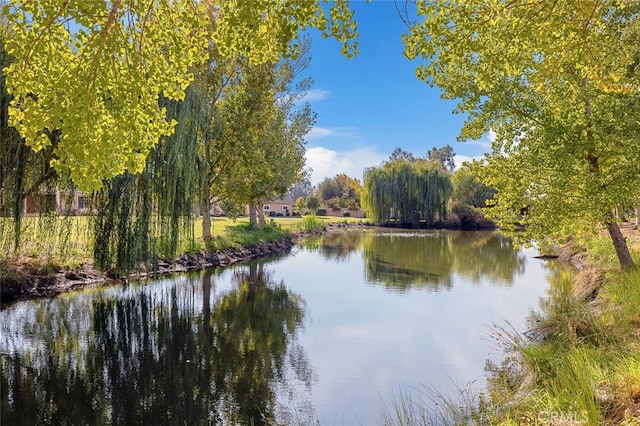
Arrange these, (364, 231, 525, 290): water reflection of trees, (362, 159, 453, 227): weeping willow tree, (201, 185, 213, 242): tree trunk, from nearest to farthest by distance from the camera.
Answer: (364, 231, 525, 290): water reflection of trees → (201, 185, 213, 242): tree trunk → (362, 159, 453, 227): weeping willow tree

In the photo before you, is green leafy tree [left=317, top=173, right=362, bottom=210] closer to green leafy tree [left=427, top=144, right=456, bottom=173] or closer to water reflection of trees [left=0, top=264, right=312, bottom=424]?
green leafy tree [left=427, top=144, right=456, bottom=173]

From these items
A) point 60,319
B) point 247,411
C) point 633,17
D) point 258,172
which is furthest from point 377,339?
point 258,172

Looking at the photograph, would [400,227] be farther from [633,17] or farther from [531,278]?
[633,17]

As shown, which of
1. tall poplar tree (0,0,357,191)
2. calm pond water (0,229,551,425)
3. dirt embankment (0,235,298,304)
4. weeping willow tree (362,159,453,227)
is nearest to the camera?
tall poplar tree (0,0,357,191)

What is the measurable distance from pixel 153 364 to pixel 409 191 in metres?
39.0

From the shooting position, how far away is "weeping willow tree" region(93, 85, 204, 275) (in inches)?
415

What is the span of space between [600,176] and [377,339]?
512cm

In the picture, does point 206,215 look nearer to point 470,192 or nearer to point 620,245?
point 620,245

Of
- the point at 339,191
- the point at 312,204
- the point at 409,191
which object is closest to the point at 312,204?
the point at 312,204

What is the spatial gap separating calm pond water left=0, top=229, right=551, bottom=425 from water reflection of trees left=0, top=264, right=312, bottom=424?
0.08ft

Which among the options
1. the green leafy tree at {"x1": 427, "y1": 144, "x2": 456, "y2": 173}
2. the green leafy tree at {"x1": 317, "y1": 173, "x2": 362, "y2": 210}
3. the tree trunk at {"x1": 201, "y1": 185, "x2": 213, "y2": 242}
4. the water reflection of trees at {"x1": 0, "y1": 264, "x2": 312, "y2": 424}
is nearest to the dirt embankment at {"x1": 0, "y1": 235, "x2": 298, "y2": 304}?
the water reflection of trees at {"x1": 0, "y1": 264, "x2": 312, "y2": 424}

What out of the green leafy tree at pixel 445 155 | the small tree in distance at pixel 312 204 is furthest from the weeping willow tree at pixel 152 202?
the green leafy tree at pixel 445 155

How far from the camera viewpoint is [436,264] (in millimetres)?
19000

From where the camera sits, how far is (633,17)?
26.5 feet
